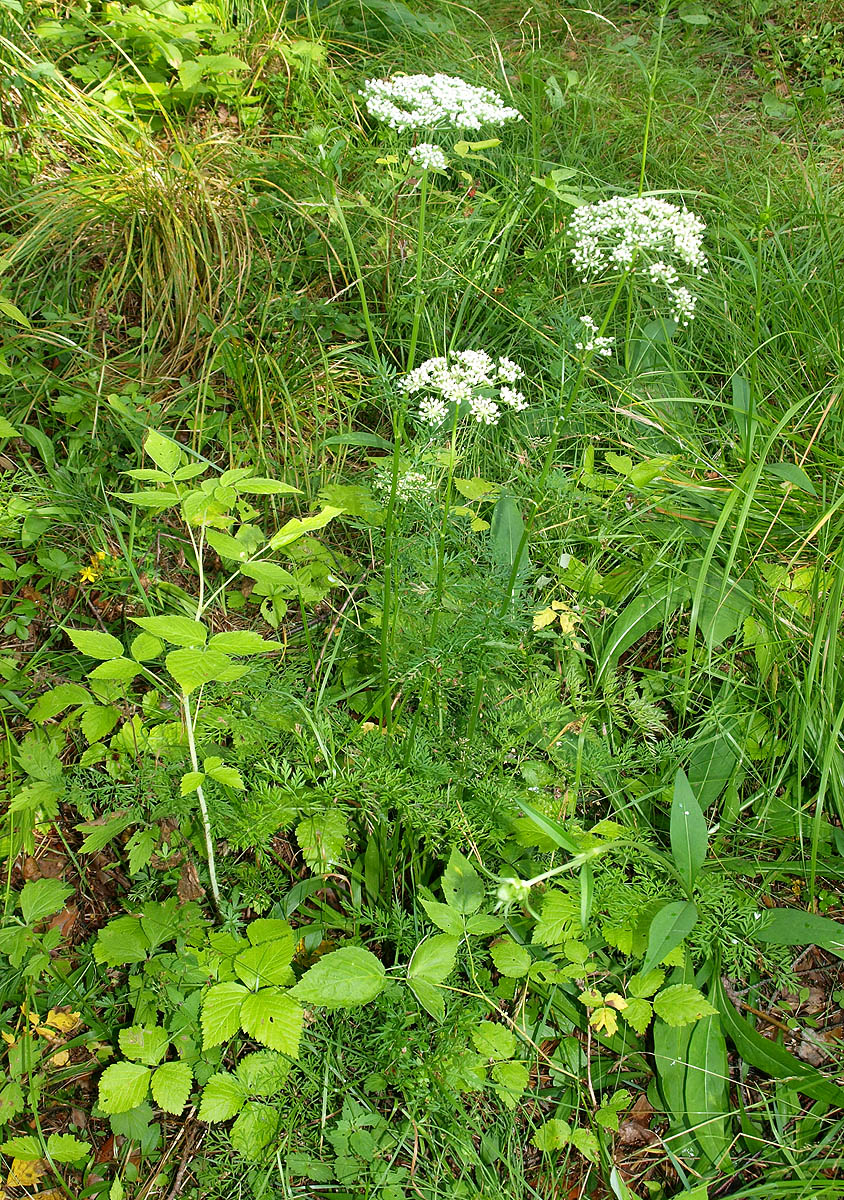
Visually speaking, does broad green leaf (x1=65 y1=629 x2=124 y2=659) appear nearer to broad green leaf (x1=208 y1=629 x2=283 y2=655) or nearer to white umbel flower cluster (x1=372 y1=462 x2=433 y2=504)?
broad green leaf (x1=208 y1=629 x2=283 y2=655)

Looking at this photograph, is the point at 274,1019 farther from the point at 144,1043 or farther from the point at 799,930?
the point at 799,930

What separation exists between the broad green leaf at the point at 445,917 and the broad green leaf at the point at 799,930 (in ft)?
2.05

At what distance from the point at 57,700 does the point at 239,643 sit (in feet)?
2.20

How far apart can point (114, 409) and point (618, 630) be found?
153 cm

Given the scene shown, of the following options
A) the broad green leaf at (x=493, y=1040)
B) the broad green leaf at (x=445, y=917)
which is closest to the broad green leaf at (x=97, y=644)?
the broad green leaf at (x=445, y=917)

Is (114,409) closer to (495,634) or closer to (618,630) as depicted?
(495,634)

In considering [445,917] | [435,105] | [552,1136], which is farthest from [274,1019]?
[435,105]

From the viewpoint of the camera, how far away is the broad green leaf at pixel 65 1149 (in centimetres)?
146

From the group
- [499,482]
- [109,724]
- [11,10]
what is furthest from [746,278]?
[11,10]

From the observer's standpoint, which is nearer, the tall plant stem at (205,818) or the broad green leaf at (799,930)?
the tall plant stem at (205,818)

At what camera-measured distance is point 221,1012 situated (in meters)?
1.48

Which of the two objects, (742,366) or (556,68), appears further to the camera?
(556,68)

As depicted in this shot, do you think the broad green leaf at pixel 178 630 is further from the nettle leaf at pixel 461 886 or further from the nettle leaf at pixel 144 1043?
the nettle leaf at pixel 144 1043

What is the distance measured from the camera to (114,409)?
235cm
